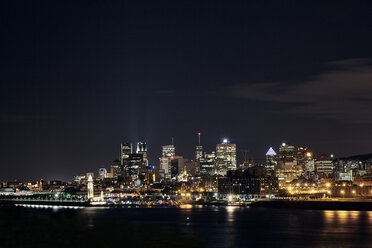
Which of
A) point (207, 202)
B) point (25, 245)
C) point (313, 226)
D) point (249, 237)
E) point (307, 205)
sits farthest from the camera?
point (207, 202)

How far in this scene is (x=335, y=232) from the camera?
80.0m

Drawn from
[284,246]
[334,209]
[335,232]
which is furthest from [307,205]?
[284,246]

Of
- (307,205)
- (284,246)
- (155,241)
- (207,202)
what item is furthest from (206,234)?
(207,202)

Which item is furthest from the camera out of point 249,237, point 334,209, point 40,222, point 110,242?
point 334,209

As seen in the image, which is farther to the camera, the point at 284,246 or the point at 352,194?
the point at 352,194

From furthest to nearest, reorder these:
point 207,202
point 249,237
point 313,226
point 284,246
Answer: point 207,202 < point 313,226 < point 249,237 < point 284,246

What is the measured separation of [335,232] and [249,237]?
1150cm

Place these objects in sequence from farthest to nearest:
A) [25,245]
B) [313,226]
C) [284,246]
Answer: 1. [313,226]
2. [284,246]
3. [25,245]

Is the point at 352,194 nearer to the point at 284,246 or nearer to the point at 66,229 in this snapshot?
the point at 284,246

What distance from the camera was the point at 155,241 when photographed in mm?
→ 27844

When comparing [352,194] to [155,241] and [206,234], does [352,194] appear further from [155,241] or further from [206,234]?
[155,241]

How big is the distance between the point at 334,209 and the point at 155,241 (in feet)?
424

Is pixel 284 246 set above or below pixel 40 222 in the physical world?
below

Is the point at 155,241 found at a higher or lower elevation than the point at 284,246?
higher
